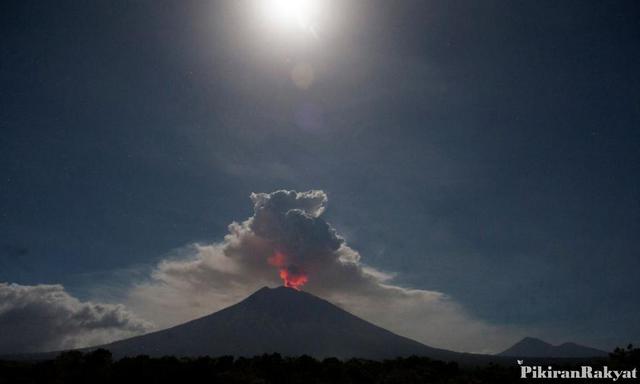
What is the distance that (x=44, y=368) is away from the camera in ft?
138

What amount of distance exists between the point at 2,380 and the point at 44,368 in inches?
193

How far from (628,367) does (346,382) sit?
23.5 meters

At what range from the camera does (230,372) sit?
41500mm

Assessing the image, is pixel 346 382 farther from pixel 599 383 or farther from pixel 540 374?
pixel 599 383

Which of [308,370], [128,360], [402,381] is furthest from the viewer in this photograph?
[308,370]

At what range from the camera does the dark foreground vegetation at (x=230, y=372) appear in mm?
38219

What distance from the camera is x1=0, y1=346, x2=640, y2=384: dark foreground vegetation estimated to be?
125 ft

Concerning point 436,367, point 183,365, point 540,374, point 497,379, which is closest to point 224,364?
point 183,365

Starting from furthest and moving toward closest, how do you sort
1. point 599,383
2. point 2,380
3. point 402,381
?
point 402,381
point 2,380
point 599,383

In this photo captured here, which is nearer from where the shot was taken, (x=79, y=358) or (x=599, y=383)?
(x=599, y=383)

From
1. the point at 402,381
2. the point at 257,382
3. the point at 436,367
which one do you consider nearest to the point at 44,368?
the point at 257,382

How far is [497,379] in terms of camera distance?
1625 inches

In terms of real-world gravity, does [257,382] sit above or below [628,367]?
below

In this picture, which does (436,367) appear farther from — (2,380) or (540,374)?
(2,380)
